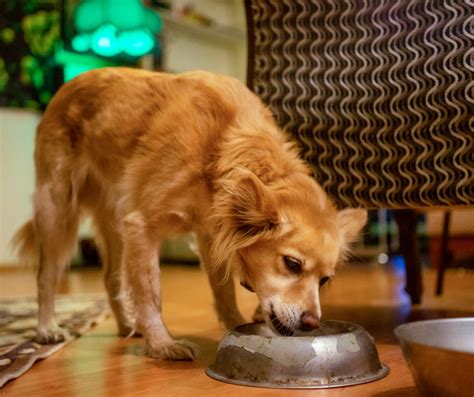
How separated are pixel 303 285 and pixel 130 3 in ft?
13.6

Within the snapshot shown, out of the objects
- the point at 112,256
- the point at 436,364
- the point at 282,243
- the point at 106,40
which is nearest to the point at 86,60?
the point at 106,40

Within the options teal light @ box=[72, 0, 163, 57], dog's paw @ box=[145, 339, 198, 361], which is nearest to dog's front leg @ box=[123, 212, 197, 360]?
dog's paw @ box=[145, 339, 198, 361]

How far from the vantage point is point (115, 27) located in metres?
5.41

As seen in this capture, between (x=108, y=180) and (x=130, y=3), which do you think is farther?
(x=130, y=3)

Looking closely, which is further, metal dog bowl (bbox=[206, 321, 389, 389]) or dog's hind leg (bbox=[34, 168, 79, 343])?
dog's hind leg (bbox=[34, 168, 79, 343])

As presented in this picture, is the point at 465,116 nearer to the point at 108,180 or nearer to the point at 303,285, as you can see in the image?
the point at 303,285

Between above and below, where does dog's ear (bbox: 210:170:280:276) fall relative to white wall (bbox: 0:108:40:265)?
above

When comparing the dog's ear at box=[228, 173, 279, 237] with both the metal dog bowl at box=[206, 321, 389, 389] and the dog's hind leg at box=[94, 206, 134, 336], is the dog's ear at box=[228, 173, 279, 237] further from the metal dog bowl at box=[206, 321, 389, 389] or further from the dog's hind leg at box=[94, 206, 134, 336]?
the dog's hind leg at box=[94, 206, 134, 336]

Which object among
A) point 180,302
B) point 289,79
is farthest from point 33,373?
point 180,302

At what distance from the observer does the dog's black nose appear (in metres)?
1.70

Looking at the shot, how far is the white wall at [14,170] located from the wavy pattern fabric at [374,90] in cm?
421

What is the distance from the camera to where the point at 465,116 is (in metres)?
1.92

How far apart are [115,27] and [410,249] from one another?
134 inches

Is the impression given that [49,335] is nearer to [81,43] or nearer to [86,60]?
[81,43]
